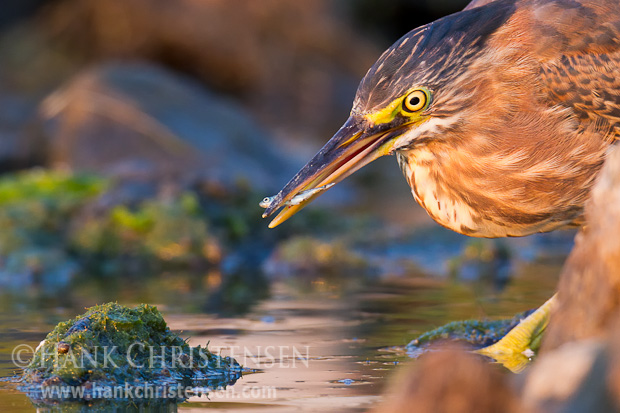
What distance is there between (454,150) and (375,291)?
2.84 m

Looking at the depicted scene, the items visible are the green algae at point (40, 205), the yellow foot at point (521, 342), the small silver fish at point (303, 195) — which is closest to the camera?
the small silver fish at point (303, 195)

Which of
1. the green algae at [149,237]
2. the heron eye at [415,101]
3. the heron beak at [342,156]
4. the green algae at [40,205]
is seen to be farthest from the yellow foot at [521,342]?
the green algae at [40,205]

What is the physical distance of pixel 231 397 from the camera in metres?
4.68

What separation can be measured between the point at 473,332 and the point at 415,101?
63.0 inches

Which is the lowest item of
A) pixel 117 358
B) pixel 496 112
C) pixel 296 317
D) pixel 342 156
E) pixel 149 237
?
pixel 117 358

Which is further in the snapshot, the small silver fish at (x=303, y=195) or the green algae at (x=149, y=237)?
the green algae at (x=149, y=237)

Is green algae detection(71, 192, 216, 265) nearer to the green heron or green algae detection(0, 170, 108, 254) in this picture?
green algae detection(0, 170, 108, 254)

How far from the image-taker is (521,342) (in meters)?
5.99

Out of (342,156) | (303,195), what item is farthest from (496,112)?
(303,195)

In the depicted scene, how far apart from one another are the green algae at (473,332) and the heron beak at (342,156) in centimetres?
109

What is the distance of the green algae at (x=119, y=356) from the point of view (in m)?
4.85

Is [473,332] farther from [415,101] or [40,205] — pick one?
[40,205]

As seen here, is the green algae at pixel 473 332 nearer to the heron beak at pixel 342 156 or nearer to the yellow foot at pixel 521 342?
the yellow foot at pixel 521 342

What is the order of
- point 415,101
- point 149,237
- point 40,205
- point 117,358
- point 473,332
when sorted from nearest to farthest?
point 117,358 < point 415,101 < point 473,332 < point 149,237 < point 40,205
